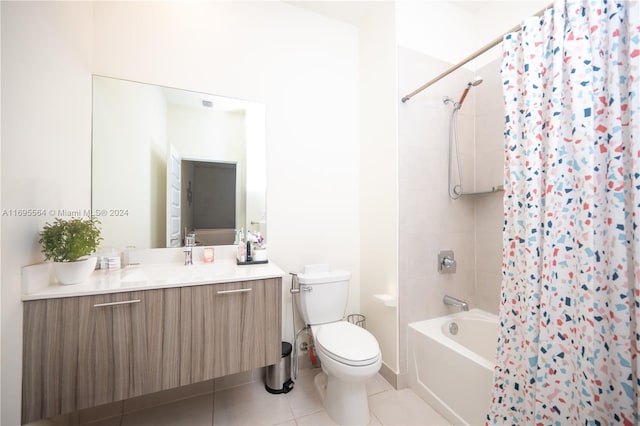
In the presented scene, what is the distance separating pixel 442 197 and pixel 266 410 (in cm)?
188

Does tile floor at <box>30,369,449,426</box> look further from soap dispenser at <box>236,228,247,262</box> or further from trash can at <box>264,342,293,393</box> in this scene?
soap dispenser at <box>236,228,247,262</box>

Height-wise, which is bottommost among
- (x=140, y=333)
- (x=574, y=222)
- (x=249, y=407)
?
(x=249, y=407)

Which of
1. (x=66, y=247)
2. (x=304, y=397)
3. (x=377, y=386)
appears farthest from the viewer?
(x=377, y=386)

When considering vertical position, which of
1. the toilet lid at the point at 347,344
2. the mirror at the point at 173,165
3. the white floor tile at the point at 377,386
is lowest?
the white floor tile at the point at 377,386

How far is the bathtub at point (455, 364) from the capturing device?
4.33 feet

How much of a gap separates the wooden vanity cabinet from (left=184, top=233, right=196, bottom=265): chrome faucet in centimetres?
47

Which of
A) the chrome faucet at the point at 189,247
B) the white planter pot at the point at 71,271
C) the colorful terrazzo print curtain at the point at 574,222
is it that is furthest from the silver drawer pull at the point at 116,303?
the colorful terrazzo print curtain at the point at 574,222

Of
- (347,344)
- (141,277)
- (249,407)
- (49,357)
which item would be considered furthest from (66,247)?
(347,344)

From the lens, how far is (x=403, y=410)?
1540 millimetres

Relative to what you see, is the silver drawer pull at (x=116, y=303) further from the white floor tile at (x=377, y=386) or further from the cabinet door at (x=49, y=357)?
the white floor tile at (x=377, y=386)

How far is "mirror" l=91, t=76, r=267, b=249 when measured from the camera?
1.53m

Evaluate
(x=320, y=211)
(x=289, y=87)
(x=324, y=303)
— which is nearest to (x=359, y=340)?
(x=324, y=303)

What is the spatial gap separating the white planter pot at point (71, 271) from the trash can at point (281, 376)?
3.93ft

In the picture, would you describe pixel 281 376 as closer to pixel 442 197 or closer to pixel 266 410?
pixel 266 410
